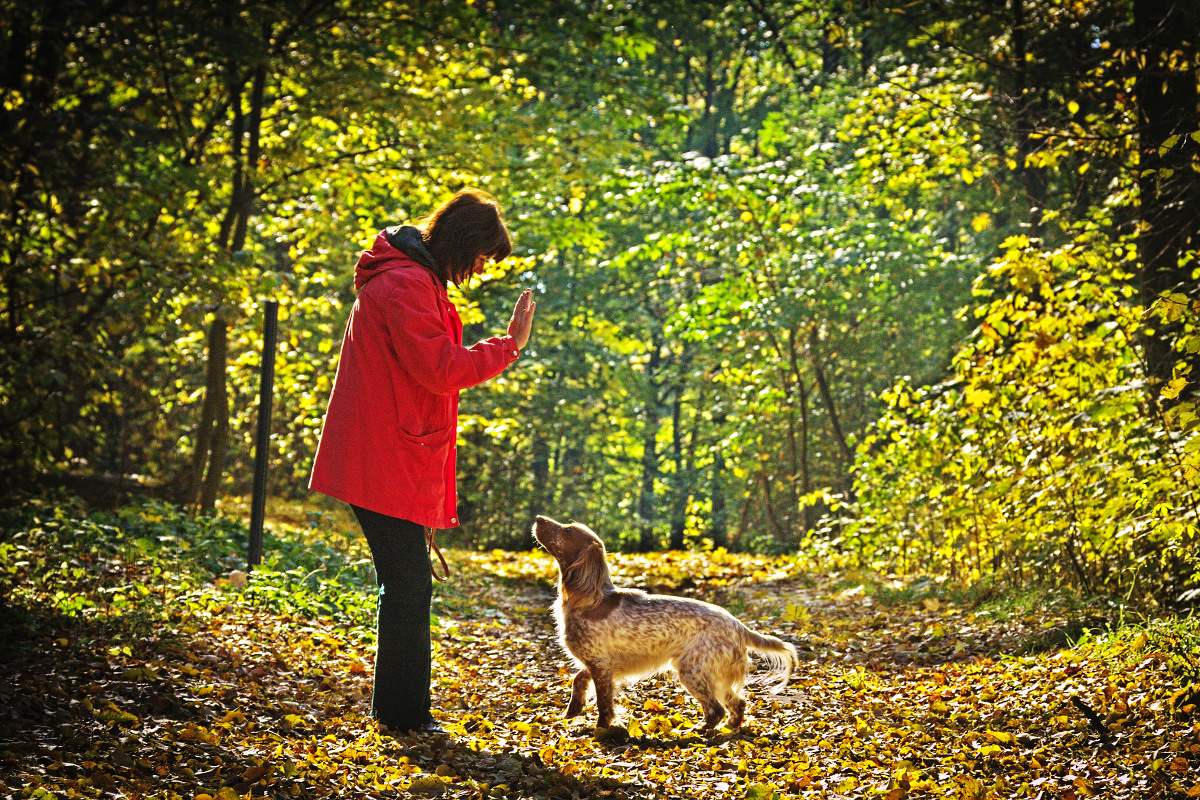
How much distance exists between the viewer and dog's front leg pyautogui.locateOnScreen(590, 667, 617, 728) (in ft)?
15.6

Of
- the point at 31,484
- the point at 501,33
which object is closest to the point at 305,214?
the point at 501,33

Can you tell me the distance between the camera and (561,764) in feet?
13.7

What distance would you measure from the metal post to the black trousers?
357cm

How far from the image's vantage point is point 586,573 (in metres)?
4.79

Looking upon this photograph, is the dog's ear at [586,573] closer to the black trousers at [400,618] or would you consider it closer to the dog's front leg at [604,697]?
the dog's front leg at [604,697]

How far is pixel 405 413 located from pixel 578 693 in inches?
73.7

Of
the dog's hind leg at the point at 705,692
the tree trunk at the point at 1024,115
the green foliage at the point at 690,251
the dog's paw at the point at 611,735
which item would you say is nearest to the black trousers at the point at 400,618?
the dog's paw at the point at 611,735

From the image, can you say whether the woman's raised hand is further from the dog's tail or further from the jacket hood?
the dog's tail

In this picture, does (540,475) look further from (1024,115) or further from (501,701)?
(501,701)

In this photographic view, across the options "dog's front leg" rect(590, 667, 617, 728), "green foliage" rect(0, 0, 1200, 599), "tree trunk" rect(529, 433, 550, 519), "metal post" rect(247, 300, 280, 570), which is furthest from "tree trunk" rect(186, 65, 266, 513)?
"tree trunk" rect(529, 433, 550, 519)

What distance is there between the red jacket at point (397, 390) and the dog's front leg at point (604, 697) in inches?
46.8

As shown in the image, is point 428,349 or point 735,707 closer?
point 428,349

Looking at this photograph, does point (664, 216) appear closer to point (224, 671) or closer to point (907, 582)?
point (907, 582)

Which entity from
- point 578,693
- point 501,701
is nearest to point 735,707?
point 578,693
